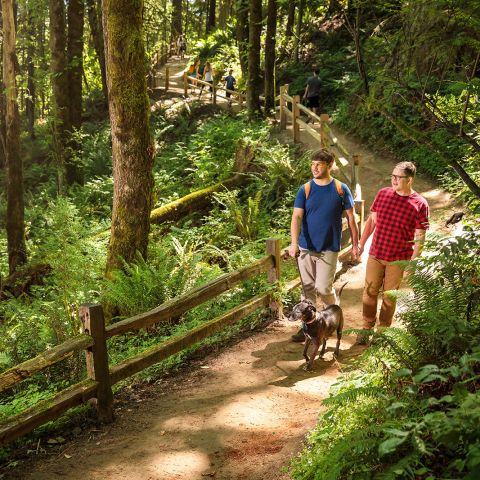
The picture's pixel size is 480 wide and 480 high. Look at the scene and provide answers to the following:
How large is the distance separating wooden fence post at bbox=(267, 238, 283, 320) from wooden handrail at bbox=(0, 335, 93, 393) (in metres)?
3.56

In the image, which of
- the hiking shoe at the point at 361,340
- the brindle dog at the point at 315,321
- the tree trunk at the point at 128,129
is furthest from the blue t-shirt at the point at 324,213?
the tree trunk at the point at 128,129

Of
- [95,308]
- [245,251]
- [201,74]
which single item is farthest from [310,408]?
[201,74]

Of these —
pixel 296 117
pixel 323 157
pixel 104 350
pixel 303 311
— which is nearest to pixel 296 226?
pixel 323 157

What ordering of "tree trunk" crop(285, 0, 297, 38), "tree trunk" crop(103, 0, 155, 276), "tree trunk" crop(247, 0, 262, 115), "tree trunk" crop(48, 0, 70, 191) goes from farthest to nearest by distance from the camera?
"tree trunk" crop(285, 0, 297, 38) → "tree trunk" crop(247, 0, 262, 115) → "tree trunk" crop(48, 0, 70, 191) → "tree trunk" crop(103, 0, 155, 276)

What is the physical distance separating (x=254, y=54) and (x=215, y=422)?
650 inches

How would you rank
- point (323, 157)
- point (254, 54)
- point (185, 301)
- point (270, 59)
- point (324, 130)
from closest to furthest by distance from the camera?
point (323, 157) < point (185, 301) < point (324, 130) < point (254, 54) < point (270, 59)

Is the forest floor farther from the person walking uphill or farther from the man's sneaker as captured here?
the person walking uphill

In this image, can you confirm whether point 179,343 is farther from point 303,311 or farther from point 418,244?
point 418,244

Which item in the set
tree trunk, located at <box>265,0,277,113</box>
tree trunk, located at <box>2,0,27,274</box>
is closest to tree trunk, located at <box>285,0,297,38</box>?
tree trunk, located at <box>265,0,277,113</box>

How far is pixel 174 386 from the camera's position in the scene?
662cm

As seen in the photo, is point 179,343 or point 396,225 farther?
point 179,343

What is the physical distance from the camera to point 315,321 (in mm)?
6211

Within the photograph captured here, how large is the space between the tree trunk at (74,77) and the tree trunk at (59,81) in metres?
0.35

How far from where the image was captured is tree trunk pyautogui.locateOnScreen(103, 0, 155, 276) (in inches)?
328
